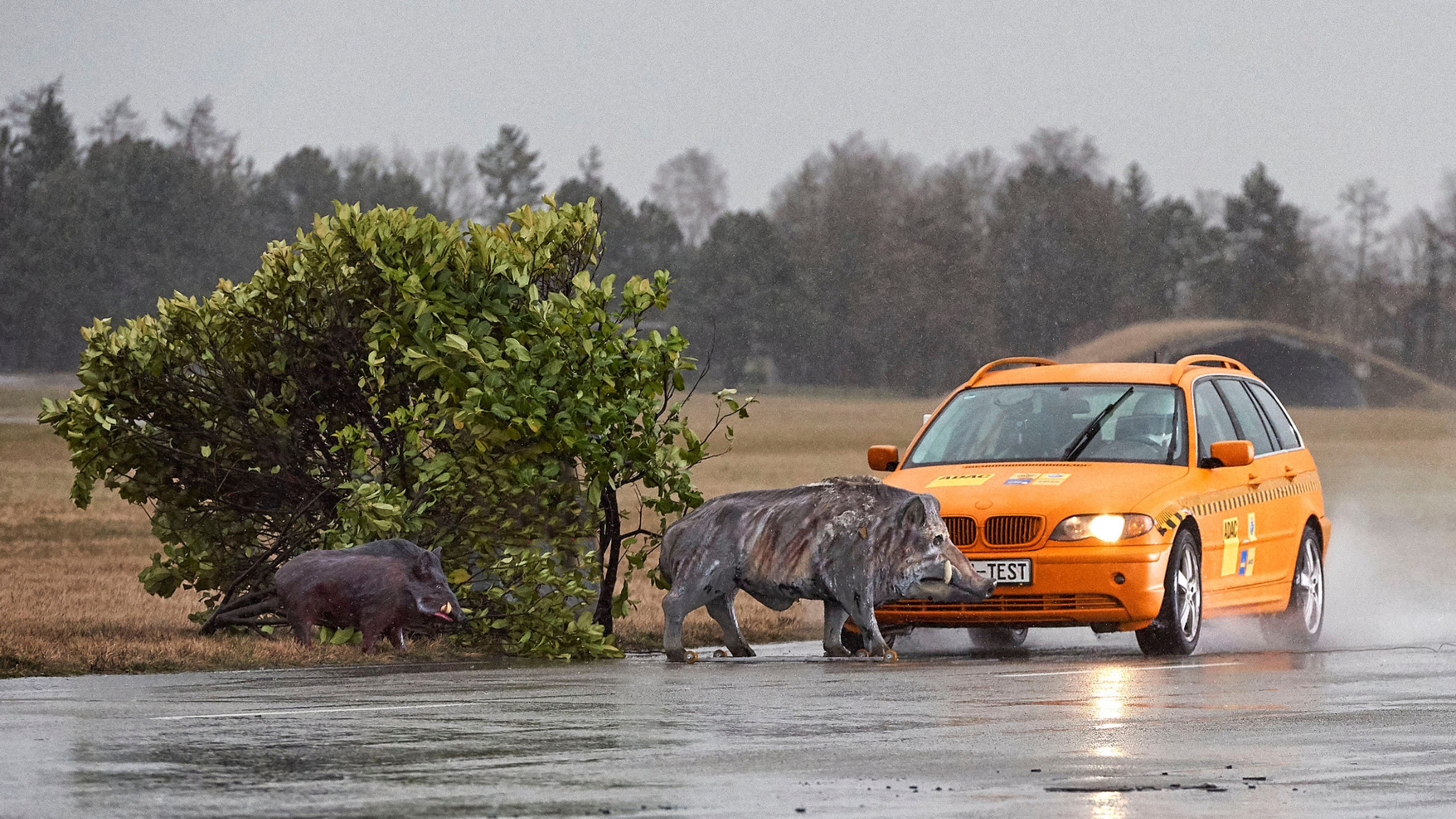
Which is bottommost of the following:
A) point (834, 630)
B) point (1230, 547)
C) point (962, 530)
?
point (834, 630)

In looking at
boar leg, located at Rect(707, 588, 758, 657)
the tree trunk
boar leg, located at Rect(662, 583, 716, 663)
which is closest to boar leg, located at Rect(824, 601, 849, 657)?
boar leg, located at Rect(707, 588, 758, 657)

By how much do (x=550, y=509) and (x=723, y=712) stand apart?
4909 millimetres

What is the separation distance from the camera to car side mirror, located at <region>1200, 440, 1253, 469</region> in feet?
48.8

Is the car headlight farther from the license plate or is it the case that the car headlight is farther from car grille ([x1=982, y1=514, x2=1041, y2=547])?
the license plate

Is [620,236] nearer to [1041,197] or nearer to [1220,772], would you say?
[1041,197]

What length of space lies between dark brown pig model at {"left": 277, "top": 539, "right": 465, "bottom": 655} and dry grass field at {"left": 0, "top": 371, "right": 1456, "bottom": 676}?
185mm

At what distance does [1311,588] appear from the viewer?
16.7m

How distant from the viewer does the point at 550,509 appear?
49.0ft

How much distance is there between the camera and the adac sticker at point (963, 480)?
1470 cm

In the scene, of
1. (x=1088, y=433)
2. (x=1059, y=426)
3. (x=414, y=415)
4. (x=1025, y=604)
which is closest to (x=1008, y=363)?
(x=1059, y=426)

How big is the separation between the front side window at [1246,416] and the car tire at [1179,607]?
79.4 inches

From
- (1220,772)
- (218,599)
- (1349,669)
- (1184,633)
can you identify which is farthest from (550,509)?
(1220,772)

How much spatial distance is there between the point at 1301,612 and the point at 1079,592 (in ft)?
10.8

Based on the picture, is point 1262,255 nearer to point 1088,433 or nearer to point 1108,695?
point 1088,433
